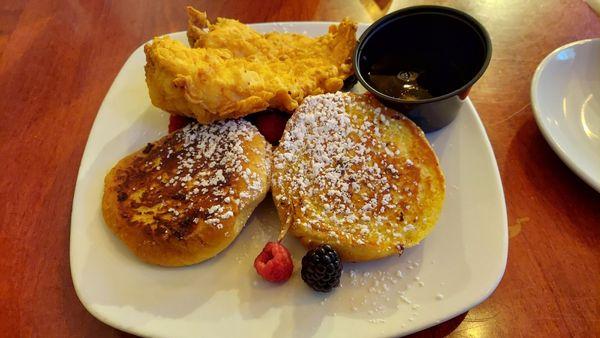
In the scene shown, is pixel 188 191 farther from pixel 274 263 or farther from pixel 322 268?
pixel 322 268

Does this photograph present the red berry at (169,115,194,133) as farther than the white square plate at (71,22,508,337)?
Yes

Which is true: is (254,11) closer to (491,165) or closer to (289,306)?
(491,165)

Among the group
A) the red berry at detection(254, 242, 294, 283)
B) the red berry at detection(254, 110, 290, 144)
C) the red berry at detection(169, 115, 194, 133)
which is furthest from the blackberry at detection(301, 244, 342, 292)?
the red berry at detection(169, 115, 194, 133)

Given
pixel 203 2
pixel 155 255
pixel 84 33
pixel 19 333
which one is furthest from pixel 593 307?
pixel 84 33

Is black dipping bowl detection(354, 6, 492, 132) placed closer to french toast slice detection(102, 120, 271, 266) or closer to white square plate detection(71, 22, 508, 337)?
white square plate detection(71, 22, 508, 337)

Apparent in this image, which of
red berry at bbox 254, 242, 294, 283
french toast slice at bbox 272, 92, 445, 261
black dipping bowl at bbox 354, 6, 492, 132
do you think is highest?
black dipping bowl at bbox 354, 6, 492, 132

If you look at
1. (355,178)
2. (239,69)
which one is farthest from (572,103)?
(239,69)

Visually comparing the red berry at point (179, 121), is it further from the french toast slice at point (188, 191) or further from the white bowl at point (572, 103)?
the white bowl at point (572, 103)
